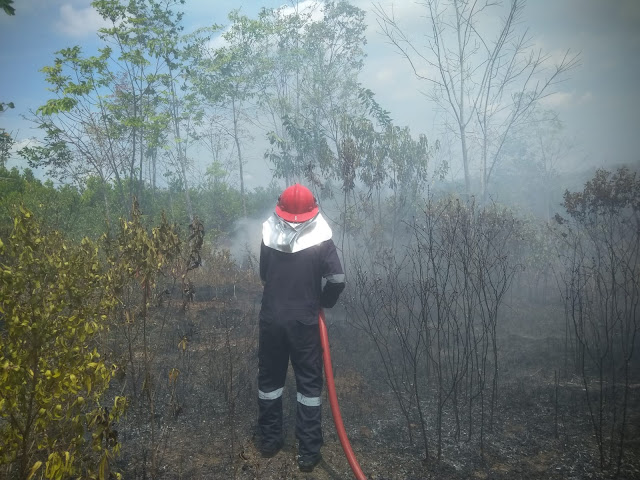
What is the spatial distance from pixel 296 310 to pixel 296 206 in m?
0.76

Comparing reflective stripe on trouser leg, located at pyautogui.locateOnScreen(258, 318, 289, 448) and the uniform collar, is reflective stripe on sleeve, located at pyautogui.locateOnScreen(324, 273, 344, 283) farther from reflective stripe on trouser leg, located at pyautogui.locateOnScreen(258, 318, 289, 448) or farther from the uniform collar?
reflective stripe on trouser leg, located at pyautogui.locateOnScreen(258, 318, 289, 448)

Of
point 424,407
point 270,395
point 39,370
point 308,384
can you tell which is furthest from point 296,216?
point 424,407

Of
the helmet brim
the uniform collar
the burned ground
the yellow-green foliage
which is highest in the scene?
the helmet brim

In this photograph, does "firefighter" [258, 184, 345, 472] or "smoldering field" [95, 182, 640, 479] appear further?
"firefighter" [258, 184, 345, 472]

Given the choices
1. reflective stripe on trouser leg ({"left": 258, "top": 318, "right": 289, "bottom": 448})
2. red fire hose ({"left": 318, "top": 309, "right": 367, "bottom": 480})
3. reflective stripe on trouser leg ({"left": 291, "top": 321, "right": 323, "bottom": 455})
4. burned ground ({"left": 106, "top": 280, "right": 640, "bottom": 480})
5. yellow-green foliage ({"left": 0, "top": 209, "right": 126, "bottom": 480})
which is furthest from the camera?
reflective stripe on trouser leg ({"left": 258, "top": 318, "right": 289, "bottom": 448})

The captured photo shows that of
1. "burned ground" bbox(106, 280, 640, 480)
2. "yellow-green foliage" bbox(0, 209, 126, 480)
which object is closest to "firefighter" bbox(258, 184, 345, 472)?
"burned ground" bbox(106, 280, 640, 480)

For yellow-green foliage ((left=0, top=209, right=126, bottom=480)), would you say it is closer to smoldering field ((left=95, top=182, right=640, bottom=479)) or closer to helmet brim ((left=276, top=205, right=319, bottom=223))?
smoldering field ((left=95, top=182, right=640, bottom=479))

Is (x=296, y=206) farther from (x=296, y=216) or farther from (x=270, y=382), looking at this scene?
(x=270, y=382)

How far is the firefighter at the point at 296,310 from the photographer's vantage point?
2871 millimetres

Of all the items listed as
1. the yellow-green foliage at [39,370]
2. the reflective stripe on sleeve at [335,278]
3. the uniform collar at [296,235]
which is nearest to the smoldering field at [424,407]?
the reflective stripe on sleeve at [335,278]

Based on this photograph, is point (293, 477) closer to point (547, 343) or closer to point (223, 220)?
point (547, 343)

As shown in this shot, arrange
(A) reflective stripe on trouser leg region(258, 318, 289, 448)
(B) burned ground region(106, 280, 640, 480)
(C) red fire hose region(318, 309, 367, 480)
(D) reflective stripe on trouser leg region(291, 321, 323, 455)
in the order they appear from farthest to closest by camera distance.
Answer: (A) reflective stripe on trouser leg region(258, 318, 289, 448) → (D) reflective stripe on trouser leg region(291, 321, 323, 455) → (B) burned ground region(106, 280, 640, 480) → (C) red fire hose region(318, 309, 367, 480)

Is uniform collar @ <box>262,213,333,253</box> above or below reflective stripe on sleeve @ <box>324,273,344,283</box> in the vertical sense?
above

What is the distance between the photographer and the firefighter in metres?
2.87
